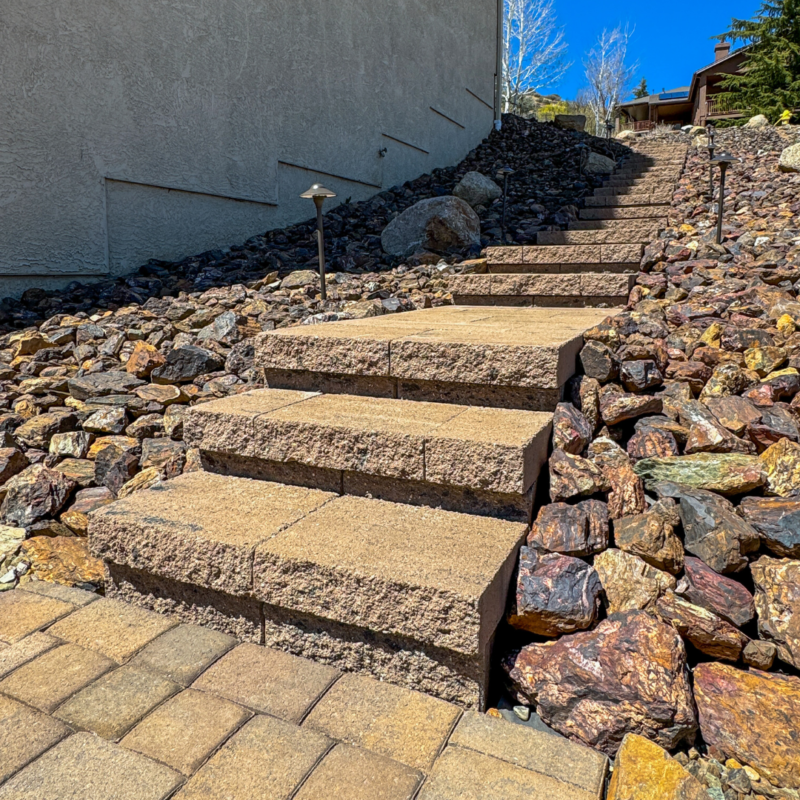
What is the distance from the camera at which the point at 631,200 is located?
24.7ft

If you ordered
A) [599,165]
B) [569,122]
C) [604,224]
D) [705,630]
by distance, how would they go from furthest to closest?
[569,122] → [599,165] → [604,224] → [705,630]

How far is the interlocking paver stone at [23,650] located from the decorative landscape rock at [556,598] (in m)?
1.20

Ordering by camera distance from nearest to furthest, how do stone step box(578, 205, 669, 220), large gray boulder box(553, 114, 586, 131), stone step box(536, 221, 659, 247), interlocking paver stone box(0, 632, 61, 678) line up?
interlocking paver stone box(0, 632, 61, 678) → stone step box(536, 221, 659, 247) → stone step box(578, 205, 669, 220) → large gray boulder box(553, 114, 586, 131)

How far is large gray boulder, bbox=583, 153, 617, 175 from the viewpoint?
9266mm

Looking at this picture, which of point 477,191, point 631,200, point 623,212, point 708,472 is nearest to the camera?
point 708,472

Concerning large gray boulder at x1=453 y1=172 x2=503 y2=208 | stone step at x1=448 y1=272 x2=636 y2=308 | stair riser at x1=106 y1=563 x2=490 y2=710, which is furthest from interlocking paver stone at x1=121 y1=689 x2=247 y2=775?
large gray boulder at x1=453 y1=172 x2=503 y2=208

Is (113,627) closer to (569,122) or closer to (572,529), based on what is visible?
(572,529)

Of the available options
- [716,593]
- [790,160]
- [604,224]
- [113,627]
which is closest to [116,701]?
[113,627]

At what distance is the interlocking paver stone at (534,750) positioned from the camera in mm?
1216

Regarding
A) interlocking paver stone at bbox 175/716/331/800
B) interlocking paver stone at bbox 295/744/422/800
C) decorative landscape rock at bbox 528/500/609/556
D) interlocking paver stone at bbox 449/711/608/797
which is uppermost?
decorative landscape rock at bbox 528/500/609/556

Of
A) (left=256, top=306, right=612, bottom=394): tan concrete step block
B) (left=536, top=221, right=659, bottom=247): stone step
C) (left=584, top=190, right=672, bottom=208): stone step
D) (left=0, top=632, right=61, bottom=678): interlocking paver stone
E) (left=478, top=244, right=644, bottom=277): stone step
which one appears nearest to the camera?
(left=0, top=632, right=61, bottom=678): interlocking paver stone

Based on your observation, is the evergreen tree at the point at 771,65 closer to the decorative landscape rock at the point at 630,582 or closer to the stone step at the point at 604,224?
the stone step at the point at 604,224

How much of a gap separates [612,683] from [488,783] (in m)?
0.37

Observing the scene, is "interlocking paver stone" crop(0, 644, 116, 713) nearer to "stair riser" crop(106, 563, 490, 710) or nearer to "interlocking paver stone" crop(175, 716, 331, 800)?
"stair riser" crop(106, 563, 490, 710)
